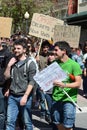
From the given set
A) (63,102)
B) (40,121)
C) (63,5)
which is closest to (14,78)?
(63,102)

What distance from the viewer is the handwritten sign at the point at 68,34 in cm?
917

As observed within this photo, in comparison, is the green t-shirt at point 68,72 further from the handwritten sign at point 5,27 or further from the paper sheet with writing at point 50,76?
the handwritten sign at point 5,27

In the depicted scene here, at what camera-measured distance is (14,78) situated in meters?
6.44

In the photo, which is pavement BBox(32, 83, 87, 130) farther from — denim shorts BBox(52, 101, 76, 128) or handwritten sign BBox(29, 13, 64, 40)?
denim shorts BBox(52, 101, 76, 128)

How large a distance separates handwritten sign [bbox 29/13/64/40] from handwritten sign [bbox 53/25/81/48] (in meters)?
0.16

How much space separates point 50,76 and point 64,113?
0.54m

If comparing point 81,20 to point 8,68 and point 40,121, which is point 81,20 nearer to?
point 40,121

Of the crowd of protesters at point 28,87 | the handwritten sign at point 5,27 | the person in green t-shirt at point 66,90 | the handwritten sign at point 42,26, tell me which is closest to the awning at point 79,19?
the handwritten sign at point 42,26

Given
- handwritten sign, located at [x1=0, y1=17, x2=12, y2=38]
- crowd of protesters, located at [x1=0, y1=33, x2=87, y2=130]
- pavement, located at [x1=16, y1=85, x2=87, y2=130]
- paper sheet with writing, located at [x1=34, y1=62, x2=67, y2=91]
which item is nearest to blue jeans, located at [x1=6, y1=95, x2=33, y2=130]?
crowd of protesters, located at [x1=0, y1=33, x2=87, y2=130]

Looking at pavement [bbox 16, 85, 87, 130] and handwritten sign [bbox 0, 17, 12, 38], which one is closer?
pavement [bbox 16, 85, 87, 130]

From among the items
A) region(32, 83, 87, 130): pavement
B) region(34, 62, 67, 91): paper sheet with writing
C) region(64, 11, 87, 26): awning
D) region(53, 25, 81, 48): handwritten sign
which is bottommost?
region(32, 83, 87, 130): pavement

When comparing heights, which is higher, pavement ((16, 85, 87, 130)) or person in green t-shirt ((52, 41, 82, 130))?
person in green t-shirt ((52, 41, 82, 130))

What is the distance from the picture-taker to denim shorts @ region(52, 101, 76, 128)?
6.04 metres

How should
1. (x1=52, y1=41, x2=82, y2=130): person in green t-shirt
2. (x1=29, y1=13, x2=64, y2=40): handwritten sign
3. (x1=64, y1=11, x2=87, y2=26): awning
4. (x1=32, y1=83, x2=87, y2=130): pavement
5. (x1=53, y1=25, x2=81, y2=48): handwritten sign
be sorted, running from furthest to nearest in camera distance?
(x1=64, y1=11, x2=87, y2=26): awning → (x1=29, y1=13, x2=64, y2=40): handwritten sign → (x1=53, y1=25, x2=81, y2=48): handwritten sign → (x1=32, y1=83, x2=87, y2=130): pavement → (x1=52, y1=41, x2=82, y2=130): person in green t-shirt
